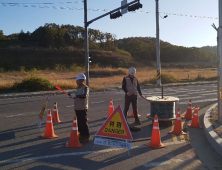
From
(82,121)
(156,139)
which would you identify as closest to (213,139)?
(156,139)

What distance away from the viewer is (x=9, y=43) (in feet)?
314

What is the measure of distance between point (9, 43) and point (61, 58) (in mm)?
28215

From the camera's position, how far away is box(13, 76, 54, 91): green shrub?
23080 millimetres

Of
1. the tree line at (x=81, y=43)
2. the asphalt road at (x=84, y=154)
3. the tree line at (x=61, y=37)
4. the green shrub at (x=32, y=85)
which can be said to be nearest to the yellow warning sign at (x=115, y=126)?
the asphalt road at (x=84, y=154)

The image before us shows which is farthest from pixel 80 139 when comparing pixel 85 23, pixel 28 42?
pixel 28 42

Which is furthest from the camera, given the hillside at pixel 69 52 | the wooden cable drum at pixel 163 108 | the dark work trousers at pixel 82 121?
the hillside at pixel 69 52

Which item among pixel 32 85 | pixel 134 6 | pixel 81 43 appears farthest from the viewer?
pixel 81 43

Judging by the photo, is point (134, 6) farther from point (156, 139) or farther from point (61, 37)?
point (61, 37)

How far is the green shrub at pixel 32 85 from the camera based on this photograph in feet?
75.7

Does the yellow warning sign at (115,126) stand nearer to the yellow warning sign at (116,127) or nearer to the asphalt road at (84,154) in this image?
the yellow warning sign at (116,127)

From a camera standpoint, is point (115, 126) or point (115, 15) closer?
point (115, 126)

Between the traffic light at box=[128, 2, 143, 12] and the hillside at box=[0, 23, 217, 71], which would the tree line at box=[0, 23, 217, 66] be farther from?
the traffic light at box=[128, 2, 143, 12]

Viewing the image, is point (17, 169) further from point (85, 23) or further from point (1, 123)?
point (85, 23)

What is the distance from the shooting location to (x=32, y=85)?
76.4ft
